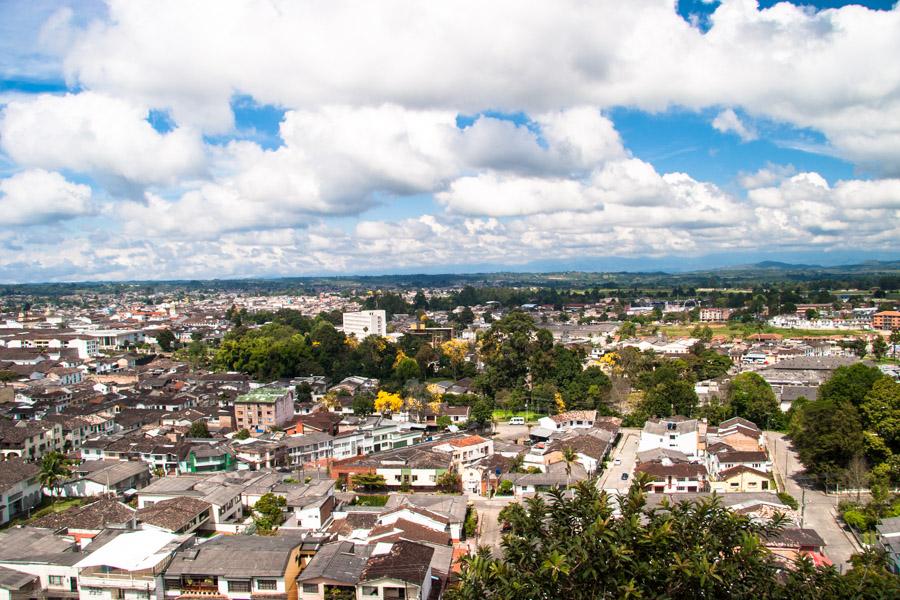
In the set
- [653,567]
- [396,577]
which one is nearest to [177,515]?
[396,577]

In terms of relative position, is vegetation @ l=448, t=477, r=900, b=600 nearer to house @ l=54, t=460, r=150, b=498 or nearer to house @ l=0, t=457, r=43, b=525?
house @ l=54, t=460, r=150, b=498

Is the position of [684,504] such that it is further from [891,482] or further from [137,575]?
[891,482]

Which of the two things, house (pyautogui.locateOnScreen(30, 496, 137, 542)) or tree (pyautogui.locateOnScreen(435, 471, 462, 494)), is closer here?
house (pyautogui.locateOnScreen(30, 496, 137, 542))

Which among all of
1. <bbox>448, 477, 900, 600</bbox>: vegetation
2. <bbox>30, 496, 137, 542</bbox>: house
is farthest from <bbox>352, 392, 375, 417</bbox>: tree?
<bbox>448, 477, 900, 600</bbox>: vegetation

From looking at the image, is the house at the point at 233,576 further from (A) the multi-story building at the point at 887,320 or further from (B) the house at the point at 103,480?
(A) the multi-story building at the point at 887,320

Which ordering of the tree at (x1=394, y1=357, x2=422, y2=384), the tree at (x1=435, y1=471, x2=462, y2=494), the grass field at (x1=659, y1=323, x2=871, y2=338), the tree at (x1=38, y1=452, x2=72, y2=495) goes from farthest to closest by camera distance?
the grass field at (x1=659, y1=323, x2=871, y2=338), the tree at (x1=394, y1=357, x2=422, y2=384), the tree at (x1=435, y1=471, x2=462, y2=494), the tree at (x1=38, y1=452, x2=72, y2=495)

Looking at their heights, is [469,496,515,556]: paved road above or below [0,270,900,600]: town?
below

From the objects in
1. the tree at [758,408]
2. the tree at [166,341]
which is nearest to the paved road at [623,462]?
the tree at [758,408]

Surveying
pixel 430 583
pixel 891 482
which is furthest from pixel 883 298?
pixel 430 583
